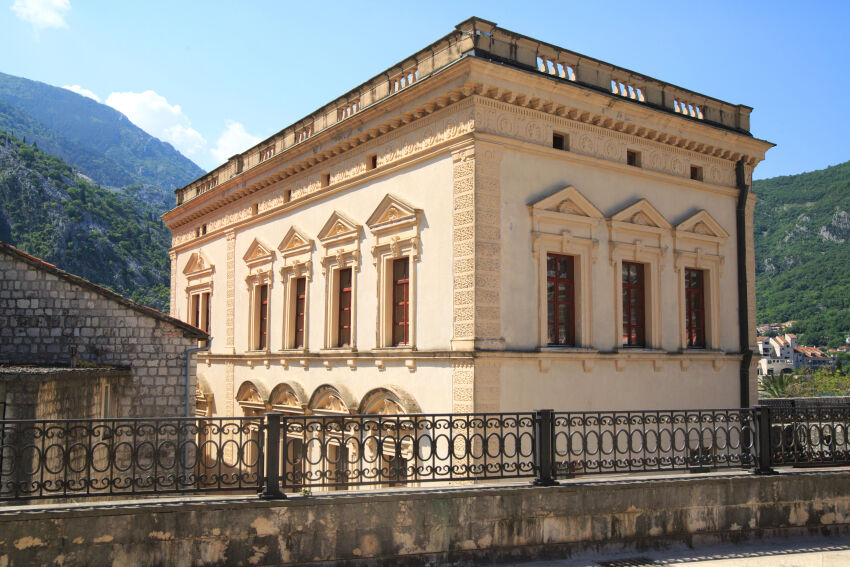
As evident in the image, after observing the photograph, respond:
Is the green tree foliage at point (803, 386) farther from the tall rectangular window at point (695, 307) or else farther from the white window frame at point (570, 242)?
the white window frame at point (570, 242)

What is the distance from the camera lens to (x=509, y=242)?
1445 centimetres

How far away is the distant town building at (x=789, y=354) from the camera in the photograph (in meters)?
79.3

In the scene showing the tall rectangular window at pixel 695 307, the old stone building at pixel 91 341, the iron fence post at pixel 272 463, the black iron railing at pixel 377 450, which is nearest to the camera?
the black iron railing at pixel 377 450

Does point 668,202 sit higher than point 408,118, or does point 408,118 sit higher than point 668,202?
point 408,118

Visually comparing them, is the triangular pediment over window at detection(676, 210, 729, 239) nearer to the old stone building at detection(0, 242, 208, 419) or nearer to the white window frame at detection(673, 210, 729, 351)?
the white window frame at detection(673, 210, 729, 351)

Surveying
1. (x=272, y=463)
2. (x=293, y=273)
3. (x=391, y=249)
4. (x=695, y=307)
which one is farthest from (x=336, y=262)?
(x=272, y=463)

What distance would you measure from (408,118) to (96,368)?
8199 mm

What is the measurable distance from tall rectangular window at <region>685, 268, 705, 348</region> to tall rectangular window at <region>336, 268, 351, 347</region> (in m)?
8.33

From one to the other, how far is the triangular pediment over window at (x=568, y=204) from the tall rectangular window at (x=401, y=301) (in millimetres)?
3318

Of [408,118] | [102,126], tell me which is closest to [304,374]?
[408,118]

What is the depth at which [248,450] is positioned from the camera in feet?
68.7

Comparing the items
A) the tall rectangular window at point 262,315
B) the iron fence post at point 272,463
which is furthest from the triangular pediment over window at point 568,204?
the tall rectangular window at point 262,315

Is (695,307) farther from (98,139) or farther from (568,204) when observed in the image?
(98,139)

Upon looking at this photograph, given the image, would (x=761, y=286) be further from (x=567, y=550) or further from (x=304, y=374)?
(x=567, y=550)
